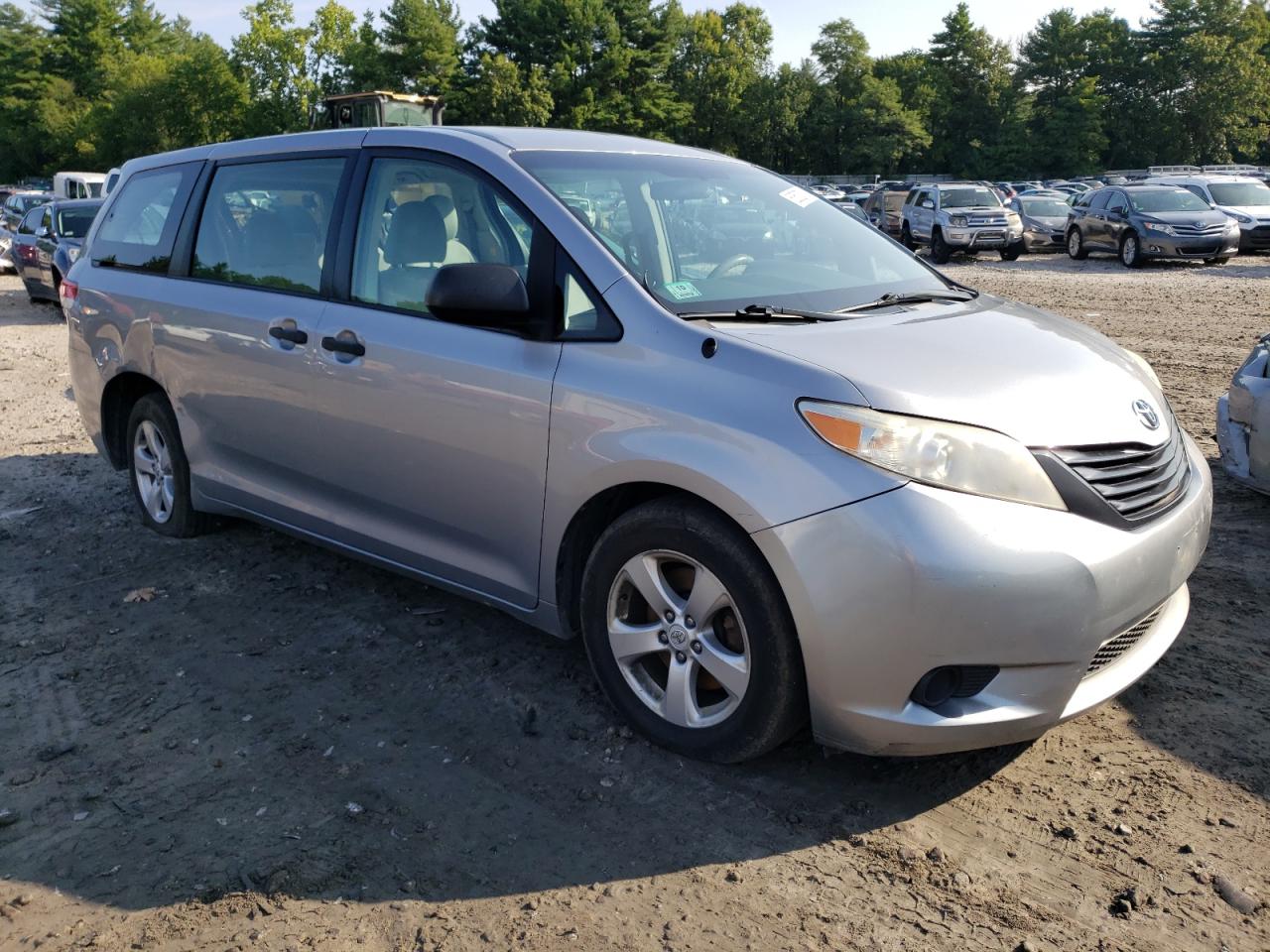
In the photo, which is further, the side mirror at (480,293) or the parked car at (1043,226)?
the parked car at (1043,226)

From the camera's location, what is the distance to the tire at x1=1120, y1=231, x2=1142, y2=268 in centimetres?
2164

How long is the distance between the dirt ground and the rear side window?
1700 mm

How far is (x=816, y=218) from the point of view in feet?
14.5

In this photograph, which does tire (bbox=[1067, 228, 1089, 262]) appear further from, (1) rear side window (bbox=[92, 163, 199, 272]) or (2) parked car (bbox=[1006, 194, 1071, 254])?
(1) rear side window (bbox=[92, 163, 199, 272])

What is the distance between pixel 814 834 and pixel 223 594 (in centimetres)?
294

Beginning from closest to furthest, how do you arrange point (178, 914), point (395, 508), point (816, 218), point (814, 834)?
point (178, 914) → point (814, 834) → point (395, 508) → point (816, 218)

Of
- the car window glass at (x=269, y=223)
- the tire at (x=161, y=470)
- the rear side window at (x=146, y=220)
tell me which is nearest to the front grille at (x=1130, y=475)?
the car window glass at (x=269, y=223)

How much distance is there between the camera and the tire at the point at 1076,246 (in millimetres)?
23984

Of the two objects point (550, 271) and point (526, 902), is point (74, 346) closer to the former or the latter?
point (550, 271)

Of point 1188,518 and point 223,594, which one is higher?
point 1188,518

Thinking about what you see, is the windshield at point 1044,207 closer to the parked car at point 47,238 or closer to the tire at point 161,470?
the parked car at point 47,238

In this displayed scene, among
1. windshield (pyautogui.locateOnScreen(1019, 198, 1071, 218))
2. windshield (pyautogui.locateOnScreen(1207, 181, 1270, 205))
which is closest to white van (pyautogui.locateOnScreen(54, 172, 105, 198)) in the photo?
windshield (pyautogui.locateOnScreen(1019, 198, 1071, 218))

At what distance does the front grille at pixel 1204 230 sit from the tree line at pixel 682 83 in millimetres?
55472

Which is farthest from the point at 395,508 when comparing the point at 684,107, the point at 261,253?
the point at 684,107
